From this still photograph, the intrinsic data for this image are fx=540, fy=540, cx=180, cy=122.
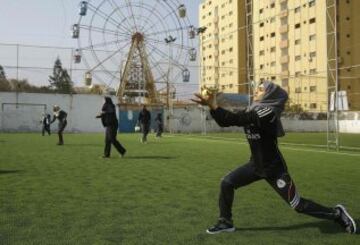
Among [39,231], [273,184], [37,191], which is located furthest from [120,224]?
[37,191]

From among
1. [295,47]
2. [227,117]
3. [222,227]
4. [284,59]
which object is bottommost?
[222,227]

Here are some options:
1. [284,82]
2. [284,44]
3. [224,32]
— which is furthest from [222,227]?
[224,32]

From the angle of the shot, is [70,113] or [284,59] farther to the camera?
[284,59]

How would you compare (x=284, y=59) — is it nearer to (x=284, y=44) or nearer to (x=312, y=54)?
(x=284, y=44)

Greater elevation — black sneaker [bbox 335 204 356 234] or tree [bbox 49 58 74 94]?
tree [bbox 49 58 74 94]

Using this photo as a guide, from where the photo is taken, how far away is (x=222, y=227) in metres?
5.96

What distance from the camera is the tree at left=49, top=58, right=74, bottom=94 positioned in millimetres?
47750

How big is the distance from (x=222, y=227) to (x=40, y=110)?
43863 mm

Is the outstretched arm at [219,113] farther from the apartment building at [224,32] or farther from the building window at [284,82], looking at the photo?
the apartment building at [224,32]

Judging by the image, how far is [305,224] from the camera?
21.0 ft

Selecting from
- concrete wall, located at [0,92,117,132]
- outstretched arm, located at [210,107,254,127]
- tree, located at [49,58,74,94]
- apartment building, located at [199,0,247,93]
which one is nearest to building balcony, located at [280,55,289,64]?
apartment building, located at [199,0,247,93]

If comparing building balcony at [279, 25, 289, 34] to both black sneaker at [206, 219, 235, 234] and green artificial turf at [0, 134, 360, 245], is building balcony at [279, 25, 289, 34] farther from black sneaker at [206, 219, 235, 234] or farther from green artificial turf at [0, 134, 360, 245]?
black sneaker at [206, 219, 235, 234]

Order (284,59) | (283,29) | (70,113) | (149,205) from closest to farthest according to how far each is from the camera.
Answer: (149,205)
(70,113)
(283,29)
(284,59)

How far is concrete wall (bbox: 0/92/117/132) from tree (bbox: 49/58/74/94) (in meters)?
0.73
